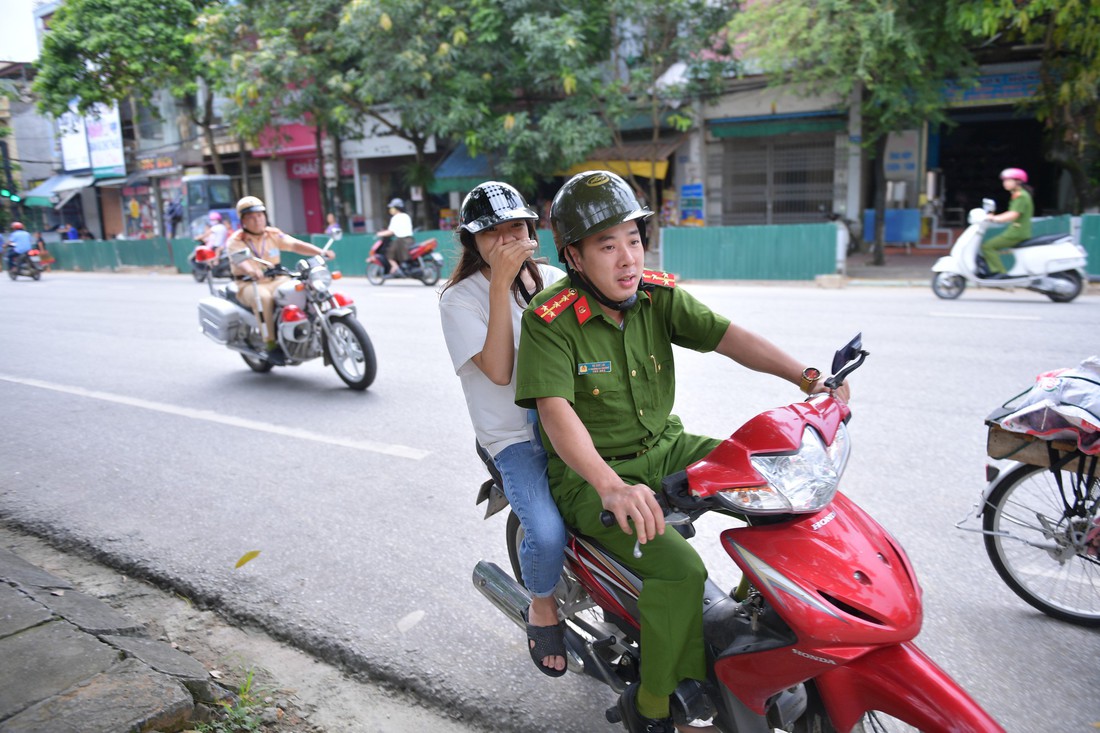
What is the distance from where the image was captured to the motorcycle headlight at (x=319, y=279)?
23.5 ft

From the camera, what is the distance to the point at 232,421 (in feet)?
20.7

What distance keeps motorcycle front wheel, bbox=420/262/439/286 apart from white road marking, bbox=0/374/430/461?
8.85m

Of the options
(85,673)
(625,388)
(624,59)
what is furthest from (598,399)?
(624,59)

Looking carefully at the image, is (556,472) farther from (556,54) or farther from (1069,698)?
(556,54)

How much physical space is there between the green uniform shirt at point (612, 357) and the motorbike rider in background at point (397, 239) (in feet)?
47.1

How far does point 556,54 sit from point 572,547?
1536 cm

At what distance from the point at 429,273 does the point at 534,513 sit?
14435mm

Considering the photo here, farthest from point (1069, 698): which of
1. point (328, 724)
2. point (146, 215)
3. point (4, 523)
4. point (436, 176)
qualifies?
point (146, 215)

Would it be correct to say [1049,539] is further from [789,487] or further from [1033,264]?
[1033,264]

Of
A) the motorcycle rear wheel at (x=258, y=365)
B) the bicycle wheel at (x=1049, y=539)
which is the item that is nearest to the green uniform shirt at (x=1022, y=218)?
the bicycle wheel at (x=1049, y=539)

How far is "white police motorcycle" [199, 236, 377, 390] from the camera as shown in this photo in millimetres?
7062

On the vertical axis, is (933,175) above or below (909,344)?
above

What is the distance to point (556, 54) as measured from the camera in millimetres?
16234

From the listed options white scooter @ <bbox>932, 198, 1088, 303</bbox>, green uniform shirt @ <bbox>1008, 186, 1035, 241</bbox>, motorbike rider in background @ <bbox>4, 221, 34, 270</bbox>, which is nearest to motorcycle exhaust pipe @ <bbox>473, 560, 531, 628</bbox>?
white scooter @ <bbox>932, 198, 1088, 303</bbox>
